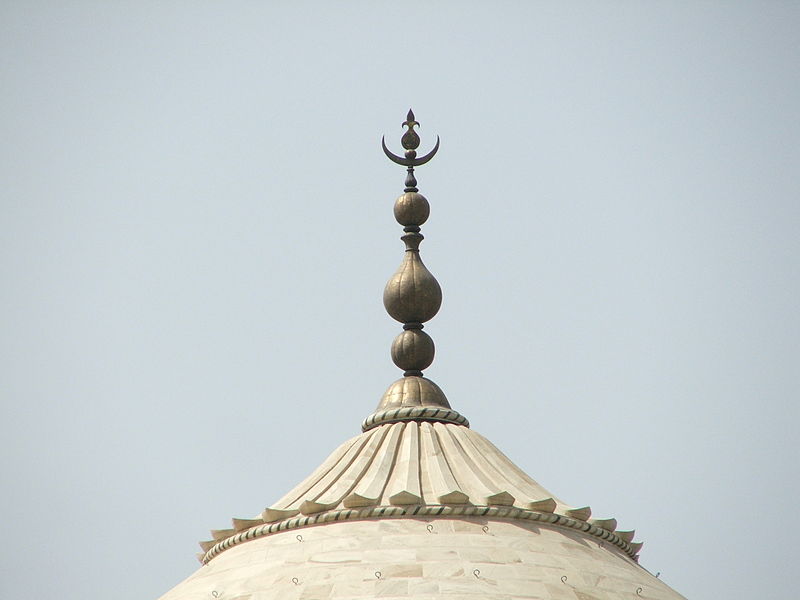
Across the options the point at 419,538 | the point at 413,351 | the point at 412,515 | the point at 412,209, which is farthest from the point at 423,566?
the point at 412,209

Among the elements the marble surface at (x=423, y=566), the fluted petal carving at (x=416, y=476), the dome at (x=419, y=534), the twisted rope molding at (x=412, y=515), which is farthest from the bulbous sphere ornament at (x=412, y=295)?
the marble surface at (x=423, y=566)

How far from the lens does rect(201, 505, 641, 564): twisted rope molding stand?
60.8 ft

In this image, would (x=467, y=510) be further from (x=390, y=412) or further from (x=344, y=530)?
(x=390, y=412)

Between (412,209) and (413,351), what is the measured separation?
220 centimetres

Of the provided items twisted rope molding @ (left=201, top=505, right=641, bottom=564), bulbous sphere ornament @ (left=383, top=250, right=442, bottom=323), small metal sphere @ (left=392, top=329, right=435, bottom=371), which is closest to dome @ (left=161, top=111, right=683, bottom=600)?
twisted rope molding @ (left=201, top=505, right=641, bottom=564)

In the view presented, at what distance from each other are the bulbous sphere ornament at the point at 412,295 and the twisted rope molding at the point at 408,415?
1.67m

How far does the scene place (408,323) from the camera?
22328 millimetres

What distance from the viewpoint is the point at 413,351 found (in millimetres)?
21891

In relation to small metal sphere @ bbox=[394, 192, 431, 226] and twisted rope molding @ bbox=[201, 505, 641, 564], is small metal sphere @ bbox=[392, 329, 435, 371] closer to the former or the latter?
small metal sphere @ bbox=[394, 192, 431, 226]

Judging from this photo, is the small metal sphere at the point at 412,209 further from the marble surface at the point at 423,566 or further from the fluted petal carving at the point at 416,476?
the marble surface at the point at 423,566

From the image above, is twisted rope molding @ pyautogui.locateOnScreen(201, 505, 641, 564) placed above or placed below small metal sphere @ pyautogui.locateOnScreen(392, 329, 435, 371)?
below

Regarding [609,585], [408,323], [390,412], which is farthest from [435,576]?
[408,323]

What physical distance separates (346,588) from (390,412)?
13.9 feet

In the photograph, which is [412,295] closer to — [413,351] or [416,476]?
[413,351]
